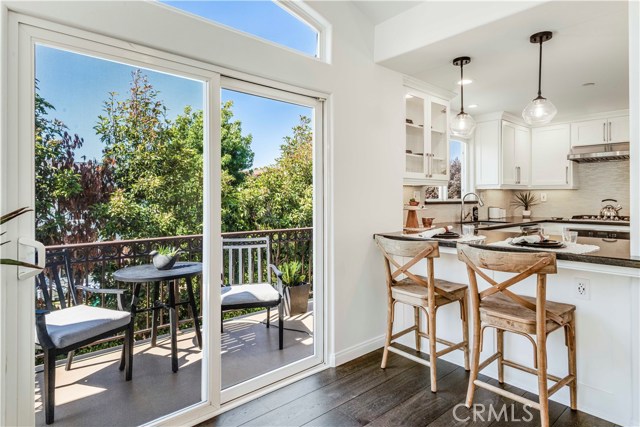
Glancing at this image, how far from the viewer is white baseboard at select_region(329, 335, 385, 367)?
9.11 feet

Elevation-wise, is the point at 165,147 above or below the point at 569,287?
above

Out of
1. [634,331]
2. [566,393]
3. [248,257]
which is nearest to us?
[634,331]

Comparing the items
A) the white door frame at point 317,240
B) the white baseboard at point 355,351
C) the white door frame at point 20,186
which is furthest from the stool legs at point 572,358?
the white door frame at point 20,186

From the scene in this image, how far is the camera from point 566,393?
221 cm

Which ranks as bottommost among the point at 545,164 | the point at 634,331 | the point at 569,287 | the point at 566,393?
the point at 566,393

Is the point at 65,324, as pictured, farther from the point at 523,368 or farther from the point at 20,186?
the point at 523,368

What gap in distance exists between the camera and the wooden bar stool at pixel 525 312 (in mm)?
1847

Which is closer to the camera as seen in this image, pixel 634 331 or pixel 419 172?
pixel 634 331

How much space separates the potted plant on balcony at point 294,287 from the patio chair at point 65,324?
4.23 feet

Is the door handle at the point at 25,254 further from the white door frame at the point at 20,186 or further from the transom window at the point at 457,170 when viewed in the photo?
the transom window at the point at 457,170

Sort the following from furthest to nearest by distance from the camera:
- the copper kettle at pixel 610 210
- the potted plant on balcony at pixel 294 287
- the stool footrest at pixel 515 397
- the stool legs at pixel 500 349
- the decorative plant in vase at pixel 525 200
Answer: the decorative plant in vase at pixel 525 200, the copper kettle at pixel 610 210, the potted plant on balcony at pixel 294 287, the stool legs at pixel 500 349, the stool footrest at pixel 515 397

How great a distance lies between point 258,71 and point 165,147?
0.79m

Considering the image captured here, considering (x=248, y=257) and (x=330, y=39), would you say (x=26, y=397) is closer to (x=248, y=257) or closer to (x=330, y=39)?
(x=248, y=257)

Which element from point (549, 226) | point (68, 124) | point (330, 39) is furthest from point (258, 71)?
point (549, 226)
